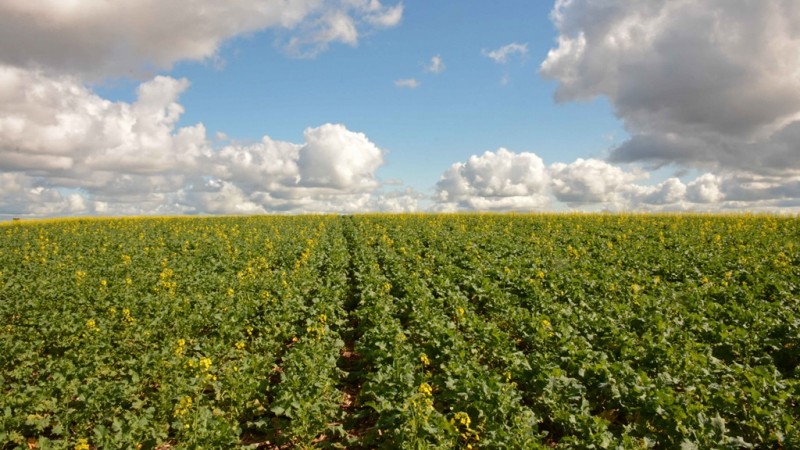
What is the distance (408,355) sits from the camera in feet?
28.8

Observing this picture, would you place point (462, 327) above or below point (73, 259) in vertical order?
below

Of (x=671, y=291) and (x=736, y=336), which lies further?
(x=671, y=291)

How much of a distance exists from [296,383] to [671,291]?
12.1 metres

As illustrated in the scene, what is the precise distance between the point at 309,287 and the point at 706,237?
923 inches

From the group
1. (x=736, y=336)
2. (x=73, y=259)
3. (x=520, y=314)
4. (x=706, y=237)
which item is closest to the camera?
(x=736, y=336)

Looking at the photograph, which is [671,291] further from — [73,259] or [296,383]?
[73,259]

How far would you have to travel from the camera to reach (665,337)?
9742 mm

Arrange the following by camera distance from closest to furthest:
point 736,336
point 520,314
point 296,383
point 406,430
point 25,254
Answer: point 406,430 < point 296,383 < point 736,336 < point 520,314 < point 25,254

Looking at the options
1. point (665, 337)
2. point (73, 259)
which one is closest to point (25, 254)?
point (73, 259)

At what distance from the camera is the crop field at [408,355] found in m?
6.55

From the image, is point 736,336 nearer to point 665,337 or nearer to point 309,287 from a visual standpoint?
point 665,337

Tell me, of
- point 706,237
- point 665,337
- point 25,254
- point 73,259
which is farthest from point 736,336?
point 25,254

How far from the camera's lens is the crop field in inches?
258

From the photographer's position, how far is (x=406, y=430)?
6.13 meters
